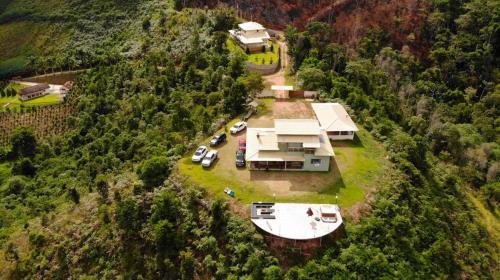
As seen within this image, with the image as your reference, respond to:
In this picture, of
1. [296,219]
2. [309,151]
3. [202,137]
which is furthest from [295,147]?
[202,137]

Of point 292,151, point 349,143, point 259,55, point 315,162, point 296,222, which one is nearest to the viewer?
point 296,222

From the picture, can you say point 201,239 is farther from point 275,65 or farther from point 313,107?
point 275,65

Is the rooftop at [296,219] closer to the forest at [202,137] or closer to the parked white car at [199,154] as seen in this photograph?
the forest at [202,137]

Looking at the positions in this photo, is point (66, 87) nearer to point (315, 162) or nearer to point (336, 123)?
point (336, 123)

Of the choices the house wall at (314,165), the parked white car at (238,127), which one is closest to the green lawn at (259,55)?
the parked white car at (238,127)

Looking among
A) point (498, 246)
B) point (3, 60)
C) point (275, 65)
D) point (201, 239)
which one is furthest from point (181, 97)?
point (3, 60)
